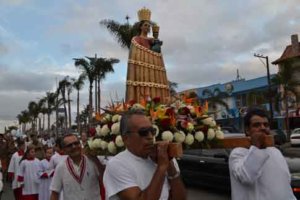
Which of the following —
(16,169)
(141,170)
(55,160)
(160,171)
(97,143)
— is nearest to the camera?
(160,171)

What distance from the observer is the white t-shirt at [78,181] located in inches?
183

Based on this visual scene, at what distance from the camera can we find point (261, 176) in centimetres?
326

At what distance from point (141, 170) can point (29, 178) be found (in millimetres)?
6295

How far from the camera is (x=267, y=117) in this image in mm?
3443

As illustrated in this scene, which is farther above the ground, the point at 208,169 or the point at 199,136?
the point at 199,136

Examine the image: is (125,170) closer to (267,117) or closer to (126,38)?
(267,117)

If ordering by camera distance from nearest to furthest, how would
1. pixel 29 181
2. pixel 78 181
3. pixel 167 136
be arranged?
pixel 167 136 → pixel 78 181 → pixel 29 181

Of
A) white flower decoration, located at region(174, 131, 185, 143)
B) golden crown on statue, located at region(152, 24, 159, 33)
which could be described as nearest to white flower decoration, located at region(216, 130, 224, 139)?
white flower decoration, located at region(174, 131, 185, 143)

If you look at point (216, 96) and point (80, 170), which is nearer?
point (80, 170)

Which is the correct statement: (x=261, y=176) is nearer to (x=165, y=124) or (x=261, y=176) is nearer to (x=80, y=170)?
(x=165, y=124)

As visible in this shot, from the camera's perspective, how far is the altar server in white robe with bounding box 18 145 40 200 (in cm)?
861

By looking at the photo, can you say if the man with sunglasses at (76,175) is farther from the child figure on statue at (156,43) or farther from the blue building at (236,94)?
the blue building at (236,94)

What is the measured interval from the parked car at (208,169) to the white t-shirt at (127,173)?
6938 millimetres

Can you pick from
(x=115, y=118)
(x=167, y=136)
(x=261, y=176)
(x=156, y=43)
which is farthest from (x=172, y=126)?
(x=156, y=43)
